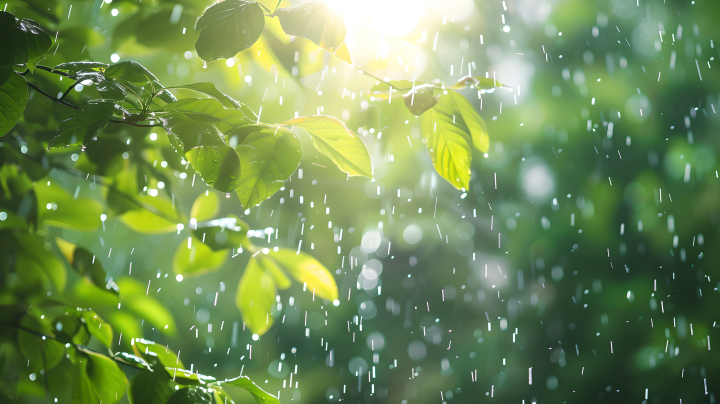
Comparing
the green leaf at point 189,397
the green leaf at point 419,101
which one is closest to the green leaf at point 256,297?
the green leaf at point 189,397

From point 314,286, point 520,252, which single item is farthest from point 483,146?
point 520,252

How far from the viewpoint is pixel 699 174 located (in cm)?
214

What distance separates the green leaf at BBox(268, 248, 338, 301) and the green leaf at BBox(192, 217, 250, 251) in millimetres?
60

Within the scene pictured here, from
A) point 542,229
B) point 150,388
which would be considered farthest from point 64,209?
point 542,229

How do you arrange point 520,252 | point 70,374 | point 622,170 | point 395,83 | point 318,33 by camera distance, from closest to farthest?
1. point 318,33
2. point 395,83
3. point 70,374
4. point 622,170
5. point 520,252

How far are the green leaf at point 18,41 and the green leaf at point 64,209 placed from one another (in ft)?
1.12

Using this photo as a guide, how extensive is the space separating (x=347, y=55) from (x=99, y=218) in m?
0.44

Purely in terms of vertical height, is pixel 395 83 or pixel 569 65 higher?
pixel 569 65

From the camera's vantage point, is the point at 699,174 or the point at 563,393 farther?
the point at 563,393

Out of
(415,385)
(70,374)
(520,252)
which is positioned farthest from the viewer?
(415,385)

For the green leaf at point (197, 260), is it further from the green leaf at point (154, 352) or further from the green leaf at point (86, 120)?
the green leaf at point (86, 120)

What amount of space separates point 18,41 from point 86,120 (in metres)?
0.06

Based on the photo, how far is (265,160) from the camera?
0.95ft

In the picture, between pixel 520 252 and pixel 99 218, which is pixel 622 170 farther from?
pixel 99 218
